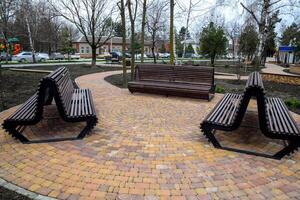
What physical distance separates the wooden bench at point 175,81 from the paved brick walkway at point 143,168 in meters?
2.79

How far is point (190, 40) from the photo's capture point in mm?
67750

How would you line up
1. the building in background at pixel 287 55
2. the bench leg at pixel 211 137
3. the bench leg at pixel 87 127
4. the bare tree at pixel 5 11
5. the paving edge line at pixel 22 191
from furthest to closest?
the building in background at pixel 287 55 < the bare tree at pixel 5 11 < the bench leg at pixel 87 127 < the bench leg at pixel 211 137 < the paving edge line at pixel 22 191

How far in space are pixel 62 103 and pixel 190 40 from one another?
67.3 meters

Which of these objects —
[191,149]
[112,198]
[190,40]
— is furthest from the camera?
[190,40]

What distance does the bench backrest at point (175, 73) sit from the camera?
7.86 meters

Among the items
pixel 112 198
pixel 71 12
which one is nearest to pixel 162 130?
pixel 112 198

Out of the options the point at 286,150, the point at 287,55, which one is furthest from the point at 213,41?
the point at 287,55

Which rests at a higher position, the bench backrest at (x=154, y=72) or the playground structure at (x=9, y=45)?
the playground structure at (x=9, y=45)

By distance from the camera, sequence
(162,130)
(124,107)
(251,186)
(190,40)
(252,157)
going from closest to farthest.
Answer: (251,186), (252,157), (162,130), (124,107), (190,40)

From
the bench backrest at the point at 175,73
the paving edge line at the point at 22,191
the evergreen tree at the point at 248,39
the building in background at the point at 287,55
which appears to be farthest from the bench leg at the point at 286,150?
the building in background at the point at 287,55

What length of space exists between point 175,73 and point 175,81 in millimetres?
278

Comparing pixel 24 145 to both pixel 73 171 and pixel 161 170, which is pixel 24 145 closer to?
pixel 73 171

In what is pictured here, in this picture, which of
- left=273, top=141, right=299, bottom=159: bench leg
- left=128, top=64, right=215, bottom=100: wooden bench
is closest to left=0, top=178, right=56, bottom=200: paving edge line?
left=273, top=141, right=299, bottom=159: bench leg

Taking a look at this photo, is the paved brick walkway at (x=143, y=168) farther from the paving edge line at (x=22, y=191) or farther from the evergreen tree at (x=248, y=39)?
the evergreen tree at (x=248, y=39)
